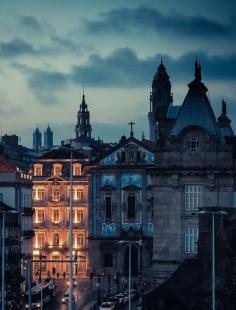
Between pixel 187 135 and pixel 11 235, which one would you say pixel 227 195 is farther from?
pixel 11 235

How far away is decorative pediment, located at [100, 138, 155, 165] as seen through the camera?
137875mm

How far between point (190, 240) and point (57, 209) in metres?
56.1

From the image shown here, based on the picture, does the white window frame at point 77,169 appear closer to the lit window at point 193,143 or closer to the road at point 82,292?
the road at point 82,292

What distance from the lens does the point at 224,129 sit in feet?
422

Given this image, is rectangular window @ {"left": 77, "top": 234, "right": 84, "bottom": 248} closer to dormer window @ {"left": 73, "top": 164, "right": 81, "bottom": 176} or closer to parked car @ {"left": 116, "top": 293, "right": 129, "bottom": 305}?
dormer window @ {"left": 73, "top": 164, "right": 81, "bottom": 176}

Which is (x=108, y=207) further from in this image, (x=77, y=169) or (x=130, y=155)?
(x=77, y=169)

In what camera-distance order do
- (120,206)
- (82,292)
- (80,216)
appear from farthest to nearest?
(80,216)
(120,206)
(82,292)

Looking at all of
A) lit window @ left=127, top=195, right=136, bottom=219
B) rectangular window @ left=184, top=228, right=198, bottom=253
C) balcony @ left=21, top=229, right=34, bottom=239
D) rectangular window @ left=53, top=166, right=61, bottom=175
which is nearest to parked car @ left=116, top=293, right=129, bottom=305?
rectangular window @ left=184, top=228, right=198, bottom=253

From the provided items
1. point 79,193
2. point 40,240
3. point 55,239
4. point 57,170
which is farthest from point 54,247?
point 57,170

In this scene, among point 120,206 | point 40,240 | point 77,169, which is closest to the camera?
point 120,206

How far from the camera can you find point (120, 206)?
137 meters

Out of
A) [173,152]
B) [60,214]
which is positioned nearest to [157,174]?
[173,152]

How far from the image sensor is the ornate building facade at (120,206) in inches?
5315

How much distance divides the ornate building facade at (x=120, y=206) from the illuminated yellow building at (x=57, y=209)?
12003 millimetres
